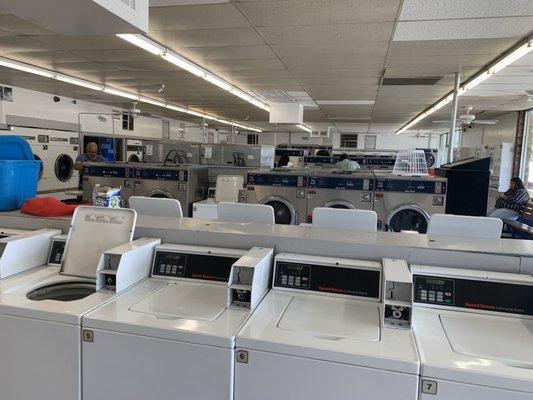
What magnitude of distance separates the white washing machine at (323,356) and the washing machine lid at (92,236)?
94 cm

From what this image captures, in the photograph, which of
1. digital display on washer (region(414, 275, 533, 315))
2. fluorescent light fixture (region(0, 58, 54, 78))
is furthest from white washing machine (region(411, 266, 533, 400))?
fluorescent light fixture (region(0, 58, 54, 78))

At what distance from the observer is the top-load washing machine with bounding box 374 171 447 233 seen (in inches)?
197

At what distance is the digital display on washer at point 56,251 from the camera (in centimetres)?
230

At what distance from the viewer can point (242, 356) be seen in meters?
1.44

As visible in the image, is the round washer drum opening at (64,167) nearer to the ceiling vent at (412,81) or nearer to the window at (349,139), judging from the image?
the ceiling vent at (412,81)

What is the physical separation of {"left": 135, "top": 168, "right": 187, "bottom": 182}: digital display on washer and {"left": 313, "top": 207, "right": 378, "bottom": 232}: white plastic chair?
367cm

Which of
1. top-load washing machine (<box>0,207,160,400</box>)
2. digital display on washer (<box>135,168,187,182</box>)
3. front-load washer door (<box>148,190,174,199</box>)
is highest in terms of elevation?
digital display on washer (<box>135,168,187,182</box>)

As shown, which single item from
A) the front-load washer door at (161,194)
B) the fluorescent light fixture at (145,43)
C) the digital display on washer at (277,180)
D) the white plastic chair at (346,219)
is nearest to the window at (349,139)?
the front-load washer door at (161,194)

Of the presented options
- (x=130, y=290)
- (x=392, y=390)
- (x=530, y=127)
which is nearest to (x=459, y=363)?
(x=392, y=390)

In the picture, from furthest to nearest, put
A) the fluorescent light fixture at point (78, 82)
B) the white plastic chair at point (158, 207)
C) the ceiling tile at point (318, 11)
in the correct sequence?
the fluorescent light fixture at point (78, 82) → the ceiling tile at point (318, 11) → the white plastic chair at point (158, 207)

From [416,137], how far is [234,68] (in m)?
16.3

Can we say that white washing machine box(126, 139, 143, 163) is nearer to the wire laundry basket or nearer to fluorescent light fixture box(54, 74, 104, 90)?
fluorescent light fixture box(54, 74, 104, 90)

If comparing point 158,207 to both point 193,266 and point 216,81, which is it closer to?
point 193,266

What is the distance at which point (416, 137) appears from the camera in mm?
20719
